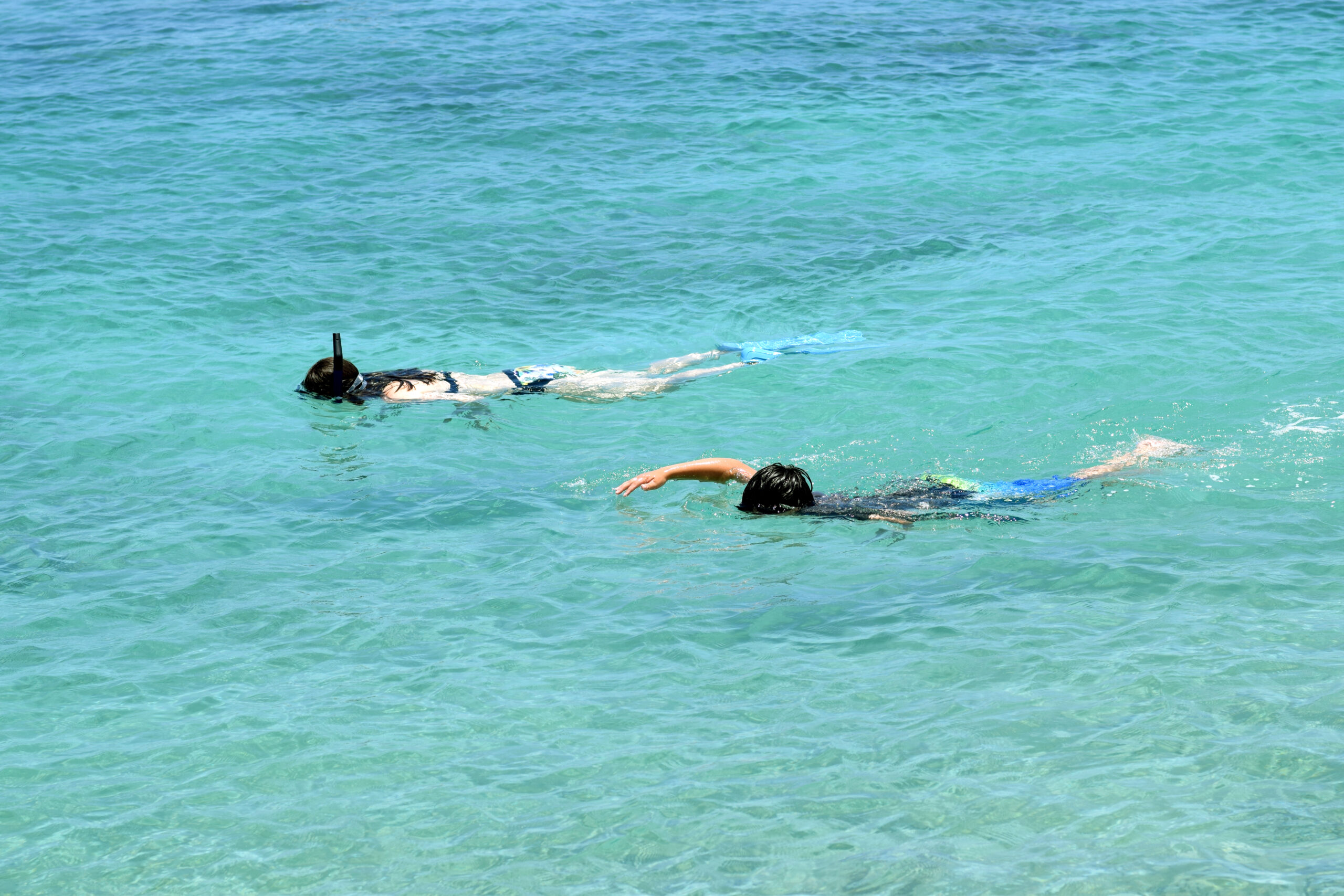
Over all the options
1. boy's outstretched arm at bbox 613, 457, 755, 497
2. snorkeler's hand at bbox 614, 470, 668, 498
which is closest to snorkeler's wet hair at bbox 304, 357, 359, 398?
boy's outstretched arm at bbox 613, 457, 755, 497

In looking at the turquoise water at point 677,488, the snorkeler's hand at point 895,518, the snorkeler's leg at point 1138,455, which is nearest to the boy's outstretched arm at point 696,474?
the turquoise water at point 677,488

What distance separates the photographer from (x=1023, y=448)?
10.9m

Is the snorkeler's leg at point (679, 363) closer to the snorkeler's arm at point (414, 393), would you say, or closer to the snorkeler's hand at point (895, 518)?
the snorkeler's arm at point (414, 393)

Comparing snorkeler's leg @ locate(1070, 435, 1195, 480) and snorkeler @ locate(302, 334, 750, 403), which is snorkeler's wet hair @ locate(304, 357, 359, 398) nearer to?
snorkeler @ locate(302, 334, 750, 403)

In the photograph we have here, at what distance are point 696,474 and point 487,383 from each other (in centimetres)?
389

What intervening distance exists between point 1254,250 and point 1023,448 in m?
6.15

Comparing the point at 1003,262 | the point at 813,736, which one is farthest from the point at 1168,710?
the point at 1003,262

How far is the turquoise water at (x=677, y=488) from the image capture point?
6199mm

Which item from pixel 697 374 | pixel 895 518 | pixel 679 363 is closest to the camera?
pixel 895 518

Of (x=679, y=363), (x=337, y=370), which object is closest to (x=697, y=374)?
(x=679, y=363)

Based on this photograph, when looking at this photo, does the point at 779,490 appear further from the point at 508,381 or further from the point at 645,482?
the point at 508,381

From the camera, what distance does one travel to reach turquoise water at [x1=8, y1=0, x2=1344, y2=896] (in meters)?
6.20

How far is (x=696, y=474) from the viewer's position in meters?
9.60

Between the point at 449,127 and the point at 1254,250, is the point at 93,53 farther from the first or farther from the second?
the point at 1254,250
